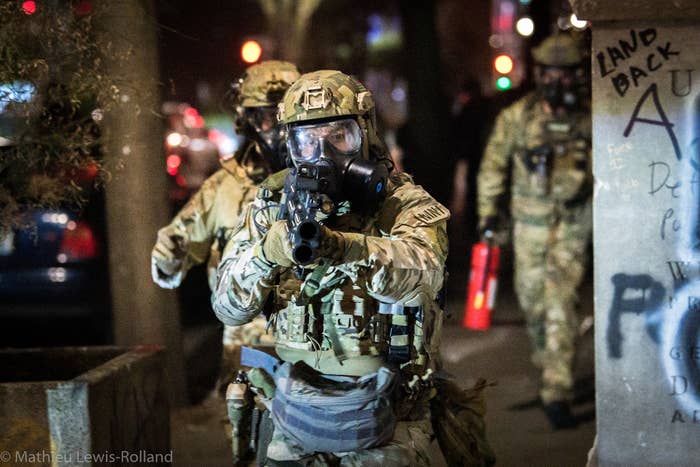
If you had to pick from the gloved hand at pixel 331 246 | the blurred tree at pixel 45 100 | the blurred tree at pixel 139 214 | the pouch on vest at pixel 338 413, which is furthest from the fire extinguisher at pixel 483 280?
the gloved hand at pixel 331 246

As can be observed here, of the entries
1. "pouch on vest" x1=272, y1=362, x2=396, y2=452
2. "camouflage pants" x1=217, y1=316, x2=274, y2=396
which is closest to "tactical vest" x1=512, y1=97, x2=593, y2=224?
"camouflage pants" x1=217, y1=316, x2=274, y2=396

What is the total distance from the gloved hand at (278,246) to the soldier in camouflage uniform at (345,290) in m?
0.01

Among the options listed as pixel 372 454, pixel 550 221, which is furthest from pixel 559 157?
pixel 372 454

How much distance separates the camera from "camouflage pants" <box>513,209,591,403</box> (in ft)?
23.3

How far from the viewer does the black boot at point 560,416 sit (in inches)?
272

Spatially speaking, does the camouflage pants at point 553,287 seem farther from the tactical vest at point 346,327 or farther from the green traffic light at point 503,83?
the green traffic light at point 503,83

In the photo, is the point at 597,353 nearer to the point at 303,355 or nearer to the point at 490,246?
the point at 303,355

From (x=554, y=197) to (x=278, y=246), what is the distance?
4094 mm

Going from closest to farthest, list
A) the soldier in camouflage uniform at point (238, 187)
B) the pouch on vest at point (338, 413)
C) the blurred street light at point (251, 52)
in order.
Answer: the pouch on vest at point (338, 413), the soldier in camouflage uniform at point (238, 187), the blurred street light at point (251, 52)

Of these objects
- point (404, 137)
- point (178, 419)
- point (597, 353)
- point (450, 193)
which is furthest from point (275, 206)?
point (450, 193)

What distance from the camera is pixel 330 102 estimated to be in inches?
155

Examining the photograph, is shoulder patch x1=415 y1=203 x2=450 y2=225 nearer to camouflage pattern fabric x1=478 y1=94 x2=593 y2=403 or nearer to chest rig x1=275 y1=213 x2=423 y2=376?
chest rig x1=275 y1=213 x2=423 y2=376

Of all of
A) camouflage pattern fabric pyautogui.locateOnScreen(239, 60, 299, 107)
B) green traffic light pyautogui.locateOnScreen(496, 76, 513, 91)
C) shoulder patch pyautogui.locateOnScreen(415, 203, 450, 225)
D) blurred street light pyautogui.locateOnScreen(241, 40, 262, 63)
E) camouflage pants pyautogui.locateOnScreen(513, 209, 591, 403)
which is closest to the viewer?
shoulder patch pyautogui.locateOnScreen(415, 203, 450, 225)

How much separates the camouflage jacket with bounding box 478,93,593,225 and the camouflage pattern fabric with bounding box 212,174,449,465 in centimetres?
338
